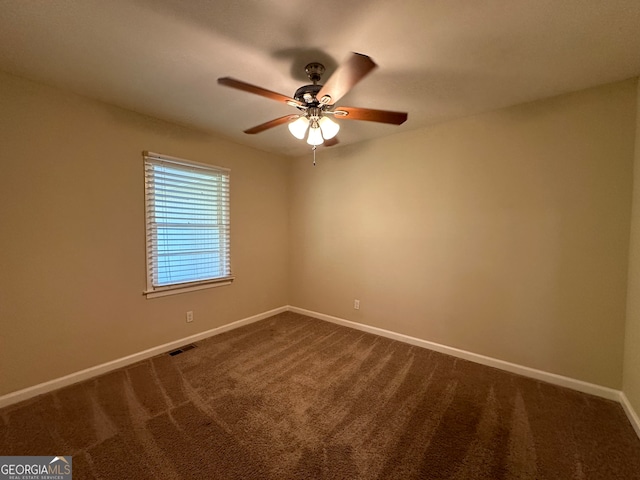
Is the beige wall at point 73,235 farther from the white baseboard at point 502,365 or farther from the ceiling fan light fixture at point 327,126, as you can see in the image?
the white baseboard at point 502,365

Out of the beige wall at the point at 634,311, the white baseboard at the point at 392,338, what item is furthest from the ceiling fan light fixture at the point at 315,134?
the white baseboard at the point at 392,338

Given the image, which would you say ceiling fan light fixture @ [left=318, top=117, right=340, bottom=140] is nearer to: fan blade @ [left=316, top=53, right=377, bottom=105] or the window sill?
fan blade @ [left=316, top=53, right=377, bottom=105]

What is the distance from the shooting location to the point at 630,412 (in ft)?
5.77

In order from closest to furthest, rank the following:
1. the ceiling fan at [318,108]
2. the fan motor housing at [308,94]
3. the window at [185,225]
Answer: the ceiling fan at [318,108]
the fan motor housing at [308,94]
the window at [185,225]

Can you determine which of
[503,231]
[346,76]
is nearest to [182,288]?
[346,76]

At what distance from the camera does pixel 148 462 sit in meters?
1.41

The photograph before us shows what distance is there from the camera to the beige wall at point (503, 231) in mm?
1966

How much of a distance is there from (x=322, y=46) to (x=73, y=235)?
2.46m

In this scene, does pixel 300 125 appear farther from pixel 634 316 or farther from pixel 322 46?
pixel 634 316

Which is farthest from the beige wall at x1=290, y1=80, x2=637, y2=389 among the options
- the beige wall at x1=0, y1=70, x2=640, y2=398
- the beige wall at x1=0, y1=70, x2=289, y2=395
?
the beige wall at x1=0, y1=70, x2=289, y2=395

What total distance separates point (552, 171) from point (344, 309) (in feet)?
8.58

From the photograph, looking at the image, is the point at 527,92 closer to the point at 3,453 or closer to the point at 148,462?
the point at 148,462

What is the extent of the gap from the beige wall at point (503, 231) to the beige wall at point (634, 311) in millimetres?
54

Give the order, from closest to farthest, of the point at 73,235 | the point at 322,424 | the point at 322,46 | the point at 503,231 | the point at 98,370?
the point at 322,46
the point at 322,424
the point at 73,235
the point at 98,370
the point at 503,231
